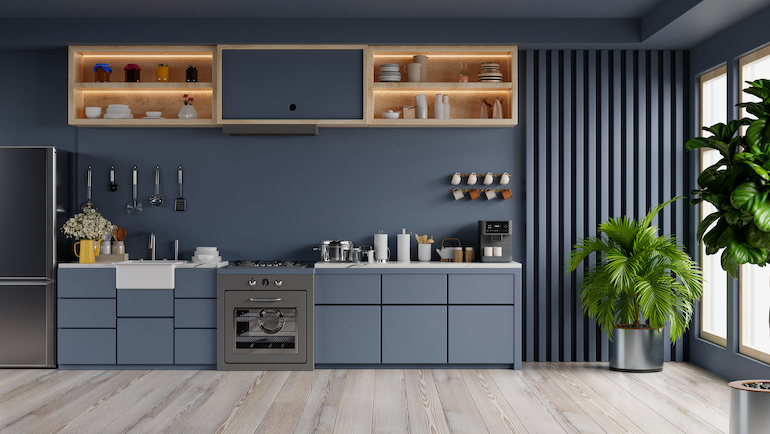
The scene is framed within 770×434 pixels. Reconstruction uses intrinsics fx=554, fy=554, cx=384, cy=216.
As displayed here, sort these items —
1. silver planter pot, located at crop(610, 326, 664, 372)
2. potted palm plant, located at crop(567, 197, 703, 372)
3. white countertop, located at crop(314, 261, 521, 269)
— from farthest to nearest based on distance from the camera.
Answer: white countertop, located at crop(314, 261, 521, 269) < silver planter pot, located at crop(610, 326, 664, 372) < potted palm plant, located at crop(567, 197, 703, 372)

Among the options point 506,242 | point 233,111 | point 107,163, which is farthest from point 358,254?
point 107,163

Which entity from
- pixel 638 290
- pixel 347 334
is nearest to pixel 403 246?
pixel 347 334

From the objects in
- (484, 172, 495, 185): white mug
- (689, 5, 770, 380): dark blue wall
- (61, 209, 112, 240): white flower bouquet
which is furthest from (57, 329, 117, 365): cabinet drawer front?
(689, 5, 770, 380): dark blue wall

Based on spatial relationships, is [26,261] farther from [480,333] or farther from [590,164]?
[590,164]

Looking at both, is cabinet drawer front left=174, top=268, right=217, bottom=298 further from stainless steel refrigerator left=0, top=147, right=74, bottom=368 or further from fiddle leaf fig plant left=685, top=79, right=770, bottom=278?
fiddle leaf fig plant left=685, top=79, right=770, bottom=278

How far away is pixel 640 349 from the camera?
167 inches

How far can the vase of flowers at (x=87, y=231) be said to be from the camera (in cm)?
438

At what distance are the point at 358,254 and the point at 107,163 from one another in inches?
91.9

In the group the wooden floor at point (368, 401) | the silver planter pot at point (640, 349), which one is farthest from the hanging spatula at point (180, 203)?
the silver planter pot at point (640, 349)

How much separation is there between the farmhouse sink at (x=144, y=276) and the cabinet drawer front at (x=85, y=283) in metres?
0.07

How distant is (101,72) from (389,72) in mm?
2403

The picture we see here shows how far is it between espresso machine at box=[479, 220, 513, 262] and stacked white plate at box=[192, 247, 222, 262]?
2.25m

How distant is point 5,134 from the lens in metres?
4.82

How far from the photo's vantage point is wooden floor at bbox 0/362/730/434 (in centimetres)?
312
